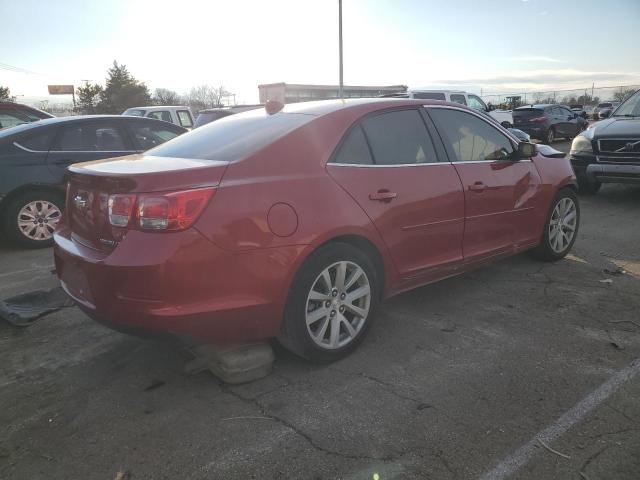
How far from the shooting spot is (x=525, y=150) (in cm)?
441

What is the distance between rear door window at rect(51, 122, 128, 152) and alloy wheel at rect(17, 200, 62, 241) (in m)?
0.74

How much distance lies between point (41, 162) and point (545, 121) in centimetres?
1878

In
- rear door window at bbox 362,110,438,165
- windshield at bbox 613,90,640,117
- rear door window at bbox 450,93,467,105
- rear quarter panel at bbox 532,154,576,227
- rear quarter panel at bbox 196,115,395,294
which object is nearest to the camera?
rear quarter panel at bbox 196,115,395,294

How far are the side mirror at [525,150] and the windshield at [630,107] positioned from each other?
5256mm

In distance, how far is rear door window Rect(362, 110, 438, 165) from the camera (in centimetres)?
342

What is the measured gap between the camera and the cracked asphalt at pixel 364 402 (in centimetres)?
228

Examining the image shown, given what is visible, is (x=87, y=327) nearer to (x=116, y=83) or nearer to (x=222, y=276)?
(x=222, y=276)

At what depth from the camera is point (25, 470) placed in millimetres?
2283

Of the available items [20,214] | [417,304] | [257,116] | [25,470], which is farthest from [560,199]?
[20,214]

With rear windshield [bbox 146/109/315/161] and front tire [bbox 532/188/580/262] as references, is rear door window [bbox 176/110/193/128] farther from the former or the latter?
front tire [bbox 532/188/580/262]

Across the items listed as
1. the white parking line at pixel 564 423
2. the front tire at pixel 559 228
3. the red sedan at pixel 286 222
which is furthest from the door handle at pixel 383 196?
the front tire at pixel 559 228

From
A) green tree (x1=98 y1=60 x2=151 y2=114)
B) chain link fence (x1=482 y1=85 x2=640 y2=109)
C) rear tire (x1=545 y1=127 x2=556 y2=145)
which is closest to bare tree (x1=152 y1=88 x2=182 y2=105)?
green tree (x1=98 y1=60 x2=151 y2=114)

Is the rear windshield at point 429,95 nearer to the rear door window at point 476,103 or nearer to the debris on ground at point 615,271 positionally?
the rear door window at point 476,103

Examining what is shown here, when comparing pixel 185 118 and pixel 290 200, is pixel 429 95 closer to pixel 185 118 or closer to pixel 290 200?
pixel 185 118
